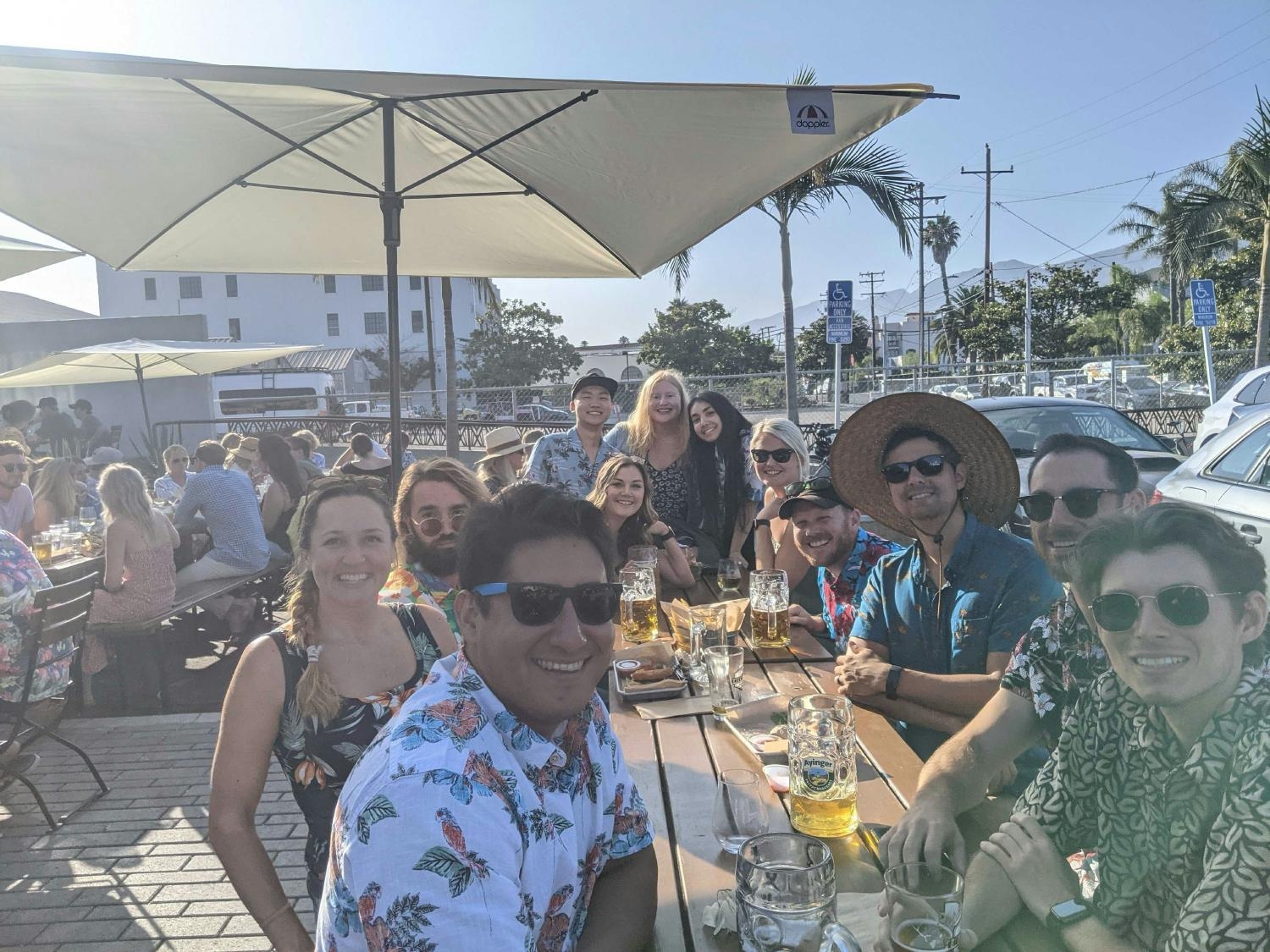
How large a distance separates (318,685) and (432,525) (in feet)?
3.26

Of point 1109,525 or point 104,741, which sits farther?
point 104,741

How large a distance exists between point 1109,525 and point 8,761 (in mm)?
4418

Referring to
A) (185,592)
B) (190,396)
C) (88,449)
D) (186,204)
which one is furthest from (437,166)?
(190,396)

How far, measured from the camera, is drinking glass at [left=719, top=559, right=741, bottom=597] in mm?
3785

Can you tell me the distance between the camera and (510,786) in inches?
49.6

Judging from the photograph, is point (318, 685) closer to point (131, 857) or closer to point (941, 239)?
point (131, 857)

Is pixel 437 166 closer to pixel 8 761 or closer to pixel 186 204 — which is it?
pixel 186 204

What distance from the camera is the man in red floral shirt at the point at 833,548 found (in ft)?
11.3

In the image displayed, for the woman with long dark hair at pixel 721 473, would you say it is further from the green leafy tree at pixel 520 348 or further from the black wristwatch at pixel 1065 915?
the green leafy tree at pixel 520 348

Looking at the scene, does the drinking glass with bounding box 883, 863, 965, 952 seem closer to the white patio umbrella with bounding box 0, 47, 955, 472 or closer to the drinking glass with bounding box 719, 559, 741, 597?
the drinking glass with bounding box 719, 559, 741, 597

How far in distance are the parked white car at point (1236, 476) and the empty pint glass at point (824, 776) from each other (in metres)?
4.24

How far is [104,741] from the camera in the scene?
477 centimetres

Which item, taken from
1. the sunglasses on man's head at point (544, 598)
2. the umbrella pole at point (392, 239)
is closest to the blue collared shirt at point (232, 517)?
the umbrella pole at point (392, 239)

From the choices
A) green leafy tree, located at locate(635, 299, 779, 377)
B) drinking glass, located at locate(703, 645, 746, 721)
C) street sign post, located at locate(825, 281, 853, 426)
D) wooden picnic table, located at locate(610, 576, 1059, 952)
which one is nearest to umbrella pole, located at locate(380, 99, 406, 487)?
drinking glass, located at locate(703, 645, 746, 721)
